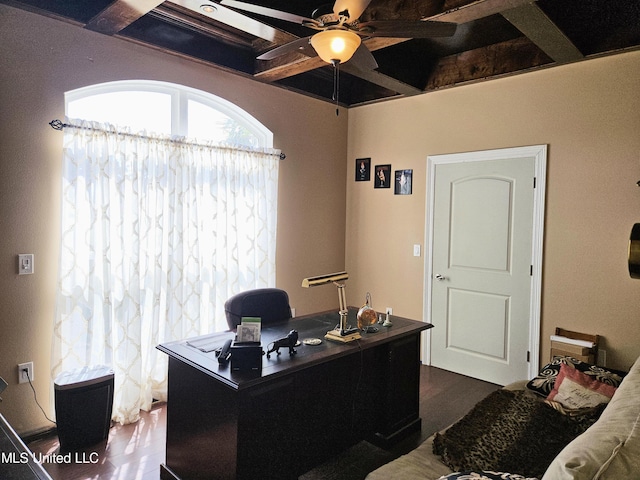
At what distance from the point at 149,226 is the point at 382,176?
244 cm

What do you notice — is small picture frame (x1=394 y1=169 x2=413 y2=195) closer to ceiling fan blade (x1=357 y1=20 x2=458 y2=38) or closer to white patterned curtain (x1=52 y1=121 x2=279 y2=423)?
white patterned curtain (x1=52 y1=121 x2=279 y2=423)

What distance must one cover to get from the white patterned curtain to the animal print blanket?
2159 mm

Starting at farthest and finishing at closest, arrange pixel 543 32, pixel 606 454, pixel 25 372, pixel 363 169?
pixel 363 169, pixel 543 32, pixel 25 372, pixel 606 454

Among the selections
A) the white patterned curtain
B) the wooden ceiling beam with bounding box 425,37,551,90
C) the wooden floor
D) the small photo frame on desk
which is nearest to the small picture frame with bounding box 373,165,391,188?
the wooden ceiling beam with bounding box 425,37,551,90

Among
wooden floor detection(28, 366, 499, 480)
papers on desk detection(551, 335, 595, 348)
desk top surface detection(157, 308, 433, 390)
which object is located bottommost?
wooden floor detection(28, 366, 499, 480)

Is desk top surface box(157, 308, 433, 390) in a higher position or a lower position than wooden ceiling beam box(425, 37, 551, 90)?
lower

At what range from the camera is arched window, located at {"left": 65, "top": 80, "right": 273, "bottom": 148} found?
3021 mm

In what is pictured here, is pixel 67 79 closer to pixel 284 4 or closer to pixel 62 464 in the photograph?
pixel 284 4

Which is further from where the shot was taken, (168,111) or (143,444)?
(168,111)

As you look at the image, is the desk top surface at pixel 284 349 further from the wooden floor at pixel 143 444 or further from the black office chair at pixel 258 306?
the wooden floor at pixel 143 444

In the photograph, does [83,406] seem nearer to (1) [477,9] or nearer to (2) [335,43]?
(2) [335,43]

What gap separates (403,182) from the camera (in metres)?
4.40

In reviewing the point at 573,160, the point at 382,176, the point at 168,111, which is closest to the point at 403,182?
the point at 382,176

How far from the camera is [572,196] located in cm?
341
